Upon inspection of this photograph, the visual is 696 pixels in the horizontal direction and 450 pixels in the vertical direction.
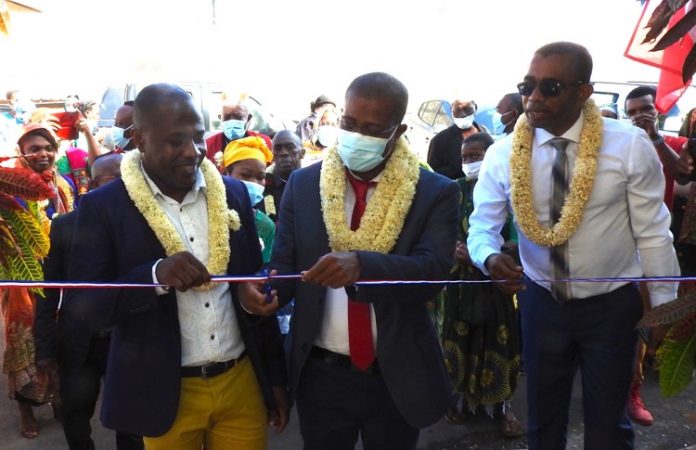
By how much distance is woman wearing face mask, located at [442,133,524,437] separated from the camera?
4422 millimetres

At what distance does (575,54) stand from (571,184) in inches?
24.3

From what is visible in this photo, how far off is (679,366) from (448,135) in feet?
15.8

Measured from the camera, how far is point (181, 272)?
2.21 meters

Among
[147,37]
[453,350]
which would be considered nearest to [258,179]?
[453,350]

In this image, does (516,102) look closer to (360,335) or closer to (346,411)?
(360,335)

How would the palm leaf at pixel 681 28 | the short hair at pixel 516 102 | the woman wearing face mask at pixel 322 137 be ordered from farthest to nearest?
the woman wearing face mask at pixel 322 137 < the short hair at pixel 516 102 < the palm leaf at pixel 681 28

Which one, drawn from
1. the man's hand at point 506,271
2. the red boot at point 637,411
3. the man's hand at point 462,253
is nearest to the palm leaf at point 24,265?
the man's hand at point 506,271

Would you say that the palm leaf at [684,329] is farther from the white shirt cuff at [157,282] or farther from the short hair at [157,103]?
the short hair at [157,103]

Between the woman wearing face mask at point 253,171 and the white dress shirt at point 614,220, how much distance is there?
1.64 meters

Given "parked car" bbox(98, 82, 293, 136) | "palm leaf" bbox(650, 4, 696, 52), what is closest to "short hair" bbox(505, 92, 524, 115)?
"palm leaf" bbox(650, 4, 696, 52)

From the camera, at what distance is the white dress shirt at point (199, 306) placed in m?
2.45

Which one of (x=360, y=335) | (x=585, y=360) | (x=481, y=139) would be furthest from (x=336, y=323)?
(x=481, y=139)

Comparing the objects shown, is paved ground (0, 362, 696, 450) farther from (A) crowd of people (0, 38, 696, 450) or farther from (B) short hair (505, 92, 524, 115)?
(B) short hair (505, 92, 524, 115)

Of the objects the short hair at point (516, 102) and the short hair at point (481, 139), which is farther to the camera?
the short hair at point (516, 102)
